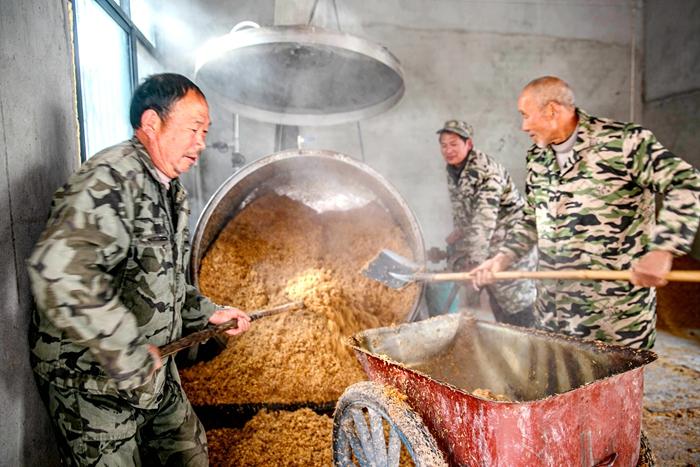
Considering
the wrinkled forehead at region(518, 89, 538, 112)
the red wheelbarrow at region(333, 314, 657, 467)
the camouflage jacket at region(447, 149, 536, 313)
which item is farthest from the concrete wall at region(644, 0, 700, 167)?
the red wheelbarrow at region(333, 314, 657, 467)

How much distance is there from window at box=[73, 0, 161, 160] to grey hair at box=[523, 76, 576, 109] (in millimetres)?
2589

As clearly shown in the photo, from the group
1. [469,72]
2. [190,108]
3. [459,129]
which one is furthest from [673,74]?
[190,108]

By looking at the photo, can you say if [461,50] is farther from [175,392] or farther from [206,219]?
[175,392]

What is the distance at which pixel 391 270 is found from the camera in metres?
2.87

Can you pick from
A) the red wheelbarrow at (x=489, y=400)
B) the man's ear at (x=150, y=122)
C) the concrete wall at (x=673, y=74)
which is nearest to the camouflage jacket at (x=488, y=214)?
the red wheelbarrow at (x=489, y=400)

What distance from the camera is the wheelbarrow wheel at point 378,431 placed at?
4.25 ft

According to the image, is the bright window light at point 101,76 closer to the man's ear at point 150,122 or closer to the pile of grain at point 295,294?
the pile of grain at point 295,294

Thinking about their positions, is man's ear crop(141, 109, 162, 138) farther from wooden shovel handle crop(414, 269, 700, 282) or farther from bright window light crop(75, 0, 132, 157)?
wooden shovel handle crop(414, 269, 700, 282)

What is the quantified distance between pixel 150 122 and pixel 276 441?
1.74 meters

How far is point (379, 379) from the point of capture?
1.64 meters

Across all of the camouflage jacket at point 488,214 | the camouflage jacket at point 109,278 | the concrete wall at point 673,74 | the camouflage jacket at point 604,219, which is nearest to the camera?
the camouflage jacket at point 109,278

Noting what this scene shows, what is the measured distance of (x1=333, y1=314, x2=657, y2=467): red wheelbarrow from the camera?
118cm

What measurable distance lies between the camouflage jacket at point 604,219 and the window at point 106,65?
277 centimetres

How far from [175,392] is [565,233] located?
6.65ft
